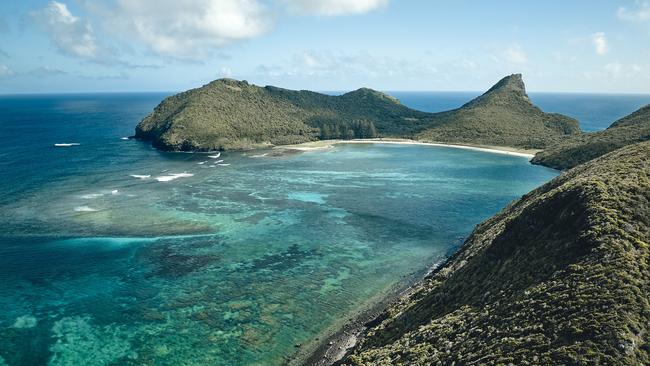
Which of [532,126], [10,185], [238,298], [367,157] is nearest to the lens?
[238,298]

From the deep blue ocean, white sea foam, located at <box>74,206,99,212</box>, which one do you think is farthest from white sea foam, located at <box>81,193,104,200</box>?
white sea foam, located at <box>74,206,99,212</box>

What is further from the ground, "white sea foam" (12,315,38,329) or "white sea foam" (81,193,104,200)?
"white sea foam" (81,193,104,200)

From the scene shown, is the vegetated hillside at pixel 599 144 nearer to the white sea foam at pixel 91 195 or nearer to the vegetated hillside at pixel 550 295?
the vegetated hillside at pixel 550 295

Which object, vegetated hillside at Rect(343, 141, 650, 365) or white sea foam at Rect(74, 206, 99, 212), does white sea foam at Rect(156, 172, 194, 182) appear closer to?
white sea foam at Rect(74, 206, 99, 212)

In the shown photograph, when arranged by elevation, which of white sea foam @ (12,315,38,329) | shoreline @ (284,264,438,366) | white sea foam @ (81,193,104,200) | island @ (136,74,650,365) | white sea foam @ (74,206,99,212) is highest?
island @ (136,74,650,365)

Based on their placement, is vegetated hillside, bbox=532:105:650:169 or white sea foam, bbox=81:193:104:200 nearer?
white sea foam, bbox=81:193:104:200

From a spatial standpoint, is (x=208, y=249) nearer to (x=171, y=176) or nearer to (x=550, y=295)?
(x=550, y=295)

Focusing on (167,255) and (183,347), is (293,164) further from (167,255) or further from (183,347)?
(183,347)

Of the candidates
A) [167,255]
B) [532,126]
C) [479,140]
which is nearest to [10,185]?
[167,255]
